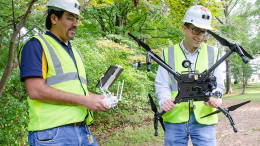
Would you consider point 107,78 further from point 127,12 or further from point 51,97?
point 127,12

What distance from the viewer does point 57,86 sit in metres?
1.76

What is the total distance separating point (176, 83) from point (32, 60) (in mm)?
1591

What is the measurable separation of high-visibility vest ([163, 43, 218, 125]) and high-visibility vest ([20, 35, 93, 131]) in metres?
1.05

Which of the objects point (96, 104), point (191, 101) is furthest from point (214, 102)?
point (96, 104)

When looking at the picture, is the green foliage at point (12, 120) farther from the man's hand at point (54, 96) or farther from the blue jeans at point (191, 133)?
the blue jeans at point (191, 133)

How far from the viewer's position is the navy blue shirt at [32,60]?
1.64 m

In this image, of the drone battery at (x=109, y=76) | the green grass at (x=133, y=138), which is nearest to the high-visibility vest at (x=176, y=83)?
the drone battery at (x=109, y=76)

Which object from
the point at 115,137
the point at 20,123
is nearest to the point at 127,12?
the point at 115,137

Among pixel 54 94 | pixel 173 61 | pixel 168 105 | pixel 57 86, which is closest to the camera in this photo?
pixel 54 94

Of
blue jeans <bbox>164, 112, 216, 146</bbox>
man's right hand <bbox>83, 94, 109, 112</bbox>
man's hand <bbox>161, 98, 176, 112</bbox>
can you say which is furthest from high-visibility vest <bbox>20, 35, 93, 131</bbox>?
blue jeans <bbox>164, 112, 216, 146</bbox>

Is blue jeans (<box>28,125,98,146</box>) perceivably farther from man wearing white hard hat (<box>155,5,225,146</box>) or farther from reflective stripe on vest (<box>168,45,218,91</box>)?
reflective stripe on vest (<box>168,45,218,91</box>)

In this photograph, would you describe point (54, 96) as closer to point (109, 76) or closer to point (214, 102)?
point (109, 76)

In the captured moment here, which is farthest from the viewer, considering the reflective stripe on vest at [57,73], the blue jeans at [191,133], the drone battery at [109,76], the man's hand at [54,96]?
the blue jeans at [191,133]

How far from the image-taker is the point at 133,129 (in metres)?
8.27
